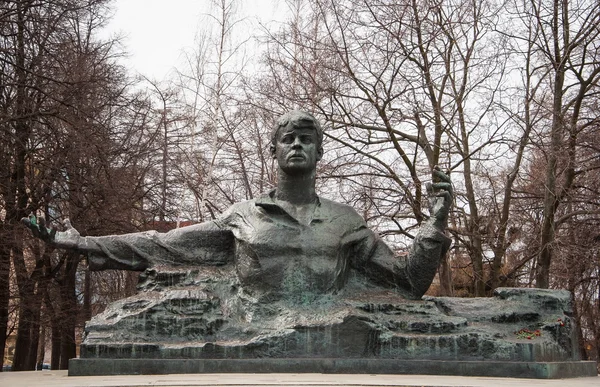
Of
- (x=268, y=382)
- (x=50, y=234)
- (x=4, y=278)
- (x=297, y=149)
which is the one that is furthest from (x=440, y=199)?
(x=4, y=278)

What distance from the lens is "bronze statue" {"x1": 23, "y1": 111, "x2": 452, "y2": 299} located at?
6836mm

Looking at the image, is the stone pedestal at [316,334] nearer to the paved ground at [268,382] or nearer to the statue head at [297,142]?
the paved ground at [268,382]

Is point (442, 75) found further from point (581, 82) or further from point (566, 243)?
point (566, 243)

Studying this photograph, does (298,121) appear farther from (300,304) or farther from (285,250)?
(300,304)

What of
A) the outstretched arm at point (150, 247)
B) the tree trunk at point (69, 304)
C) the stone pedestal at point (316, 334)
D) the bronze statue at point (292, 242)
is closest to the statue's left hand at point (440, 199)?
the bronze statue at point (292, 242)

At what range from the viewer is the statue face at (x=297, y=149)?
7.02m

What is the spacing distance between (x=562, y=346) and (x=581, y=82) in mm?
6917

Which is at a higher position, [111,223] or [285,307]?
[111,223]

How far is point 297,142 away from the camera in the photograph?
7.04 meters

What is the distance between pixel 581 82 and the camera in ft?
40.2

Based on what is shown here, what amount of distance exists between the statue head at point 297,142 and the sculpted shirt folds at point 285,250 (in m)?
0.45

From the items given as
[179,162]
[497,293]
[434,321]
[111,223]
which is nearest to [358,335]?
[434,321]

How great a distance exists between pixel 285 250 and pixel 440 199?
155cm

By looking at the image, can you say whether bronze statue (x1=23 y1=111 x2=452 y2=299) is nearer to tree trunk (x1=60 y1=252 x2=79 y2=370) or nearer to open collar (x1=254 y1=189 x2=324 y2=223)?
open collar (x1=254 y1=189 x2=324 y2=223)
